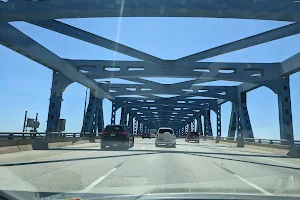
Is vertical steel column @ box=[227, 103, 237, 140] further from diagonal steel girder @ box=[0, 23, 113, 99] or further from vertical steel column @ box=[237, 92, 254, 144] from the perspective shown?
diagonal steel girder @ box=[0, 23, 113, 99]

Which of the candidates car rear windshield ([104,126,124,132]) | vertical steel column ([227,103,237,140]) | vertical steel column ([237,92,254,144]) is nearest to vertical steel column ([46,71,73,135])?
car rear windshield ([104,126,124,132])

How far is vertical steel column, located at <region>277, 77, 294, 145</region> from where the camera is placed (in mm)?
28234

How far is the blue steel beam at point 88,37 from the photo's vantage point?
837 inches

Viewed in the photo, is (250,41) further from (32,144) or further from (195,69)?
(32,144)

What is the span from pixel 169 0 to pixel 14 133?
1273 cm

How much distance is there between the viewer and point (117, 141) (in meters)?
25.6

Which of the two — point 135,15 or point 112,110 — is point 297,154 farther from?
point 112,110

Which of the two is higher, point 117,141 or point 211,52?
point 211,52

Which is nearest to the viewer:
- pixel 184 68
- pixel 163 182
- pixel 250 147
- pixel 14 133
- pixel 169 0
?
pixel 163 182

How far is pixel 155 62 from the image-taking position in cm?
2772

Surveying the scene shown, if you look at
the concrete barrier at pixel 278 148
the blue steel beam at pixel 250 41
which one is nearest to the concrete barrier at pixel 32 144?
the blue steel beam at pixel 250 41

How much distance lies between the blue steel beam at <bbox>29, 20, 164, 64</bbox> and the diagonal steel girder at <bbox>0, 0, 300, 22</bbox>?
570 cm

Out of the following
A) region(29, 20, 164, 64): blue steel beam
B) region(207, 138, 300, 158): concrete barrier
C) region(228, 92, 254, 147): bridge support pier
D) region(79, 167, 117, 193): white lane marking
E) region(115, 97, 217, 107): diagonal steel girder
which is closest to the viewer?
region(79, 167, 117, 193): white lane marking

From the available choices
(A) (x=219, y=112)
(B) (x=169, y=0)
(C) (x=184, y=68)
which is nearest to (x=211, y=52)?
(C) (x=184, y=68)
